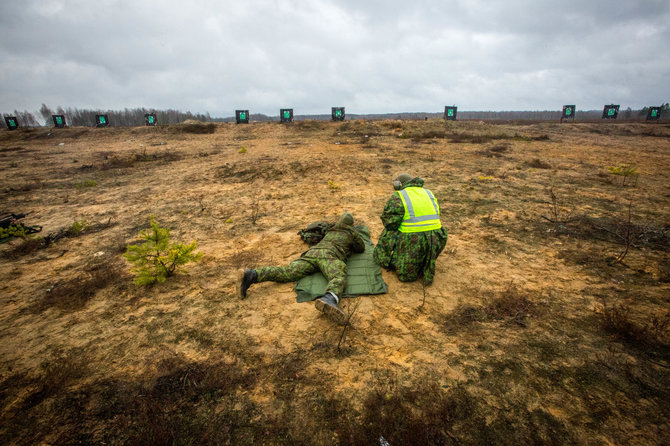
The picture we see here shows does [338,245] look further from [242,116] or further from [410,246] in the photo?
[242,116]

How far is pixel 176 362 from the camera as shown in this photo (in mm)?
2393

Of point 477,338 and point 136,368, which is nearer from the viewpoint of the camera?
point 136,368

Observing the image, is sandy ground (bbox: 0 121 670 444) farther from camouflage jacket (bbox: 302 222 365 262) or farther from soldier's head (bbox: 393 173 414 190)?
soldier's head (bbox: 393 173 414 190)

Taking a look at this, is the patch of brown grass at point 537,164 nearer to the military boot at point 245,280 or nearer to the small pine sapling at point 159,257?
the military boot at point 245,280

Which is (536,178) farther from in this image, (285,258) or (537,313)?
(285,258)

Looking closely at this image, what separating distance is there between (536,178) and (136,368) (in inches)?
405

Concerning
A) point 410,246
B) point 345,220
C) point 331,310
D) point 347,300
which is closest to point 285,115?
point 345,220

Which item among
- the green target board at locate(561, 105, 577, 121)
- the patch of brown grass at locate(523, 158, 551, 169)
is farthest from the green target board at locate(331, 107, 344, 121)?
the green target board at locate(561, 105, 577, 121)

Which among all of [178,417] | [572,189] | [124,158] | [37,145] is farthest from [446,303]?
[37,145]

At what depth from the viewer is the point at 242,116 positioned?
2791 cm

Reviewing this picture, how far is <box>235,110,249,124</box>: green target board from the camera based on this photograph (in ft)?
87.6

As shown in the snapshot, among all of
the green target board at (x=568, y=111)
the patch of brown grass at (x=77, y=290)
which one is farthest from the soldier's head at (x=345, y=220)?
the green target board at (x=568, y=111)

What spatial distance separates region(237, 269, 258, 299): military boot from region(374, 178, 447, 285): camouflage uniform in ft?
5.98

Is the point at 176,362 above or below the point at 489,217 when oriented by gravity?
below
